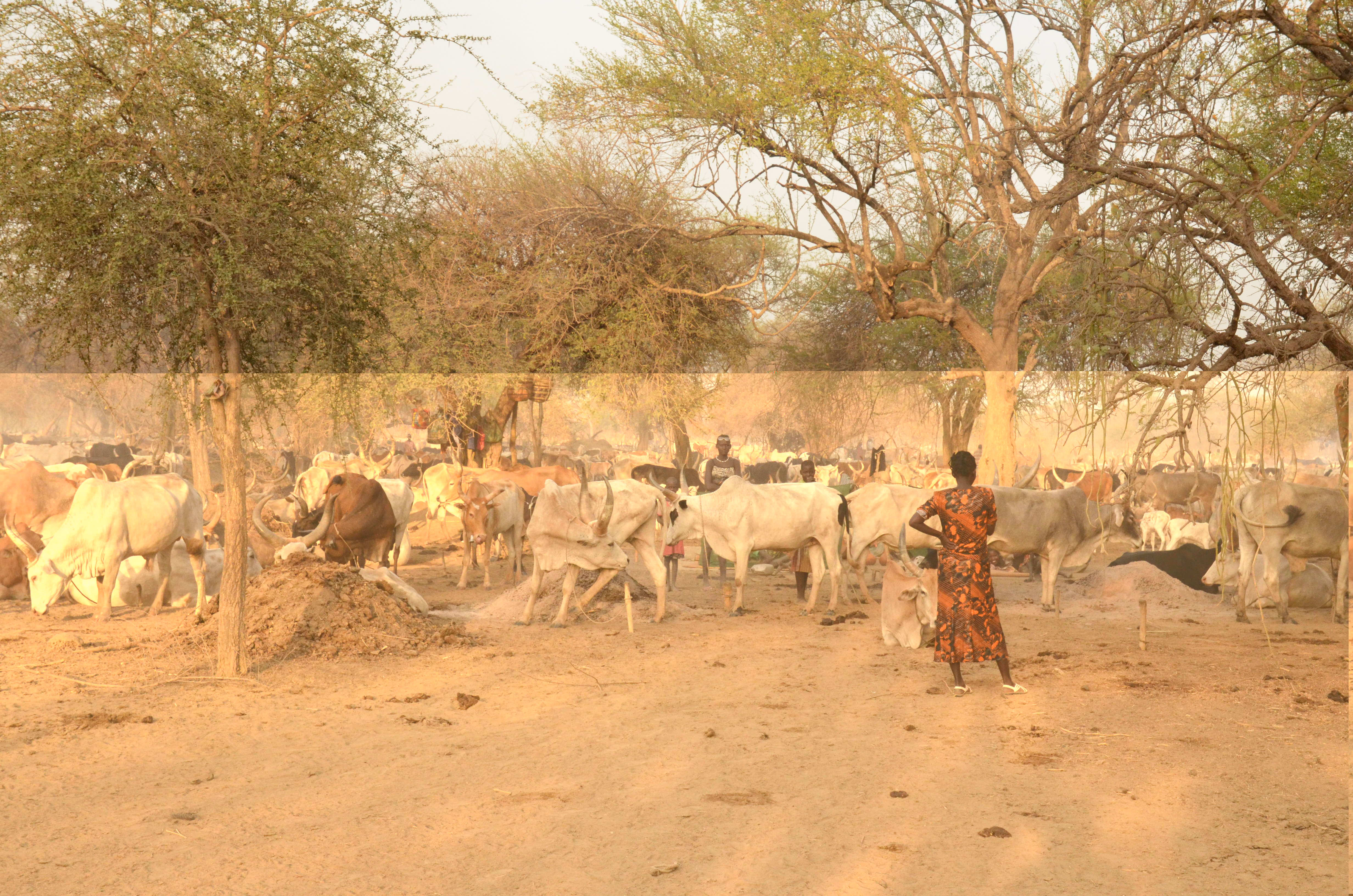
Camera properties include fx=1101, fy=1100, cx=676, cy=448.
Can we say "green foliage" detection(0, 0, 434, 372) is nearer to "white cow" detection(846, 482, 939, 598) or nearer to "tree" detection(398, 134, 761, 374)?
"white cow" detection(846, 482, 939, 598)

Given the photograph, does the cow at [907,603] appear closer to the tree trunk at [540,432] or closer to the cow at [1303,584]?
the cow at [1303,584]

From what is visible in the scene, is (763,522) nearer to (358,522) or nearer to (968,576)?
(968,576)

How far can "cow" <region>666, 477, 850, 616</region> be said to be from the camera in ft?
42.1

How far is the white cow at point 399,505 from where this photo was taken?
50.1 ft

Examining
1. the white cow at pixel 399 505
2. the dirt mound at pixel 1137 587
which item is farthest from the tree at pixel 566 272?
the dirt mound at pixel 1137 587

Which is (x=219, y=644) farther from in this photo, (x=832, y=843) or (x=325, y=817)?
(x=832, y=843)

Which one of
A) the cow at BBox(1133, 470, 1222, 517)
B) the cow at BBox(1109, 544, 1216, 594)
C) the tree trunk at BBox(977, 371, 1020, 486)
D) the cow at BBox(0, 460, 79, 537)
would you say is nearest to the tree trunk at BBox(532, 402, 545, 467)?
the tree trunk at BBox(977, 371, 1020, 486)

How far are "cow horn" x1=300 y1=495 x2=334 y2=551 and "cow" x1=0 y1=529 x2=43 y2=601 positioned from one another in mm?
3174

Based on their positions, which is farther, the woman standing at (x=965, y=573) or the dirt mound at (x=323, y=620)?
the dirt mound at (x=323, y=620)

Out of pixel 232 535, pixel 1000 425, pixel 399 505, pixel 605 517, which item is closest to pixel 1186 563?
pixel 1000 425

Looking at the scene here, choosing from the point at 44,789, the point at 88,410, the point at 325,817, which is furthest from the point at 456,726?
the point at 88,410

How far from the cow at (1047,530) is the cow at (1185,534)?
11.2 feet

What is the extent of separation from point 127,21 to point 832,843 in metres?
7.45

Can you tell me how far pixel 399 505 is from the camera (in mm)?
15383
